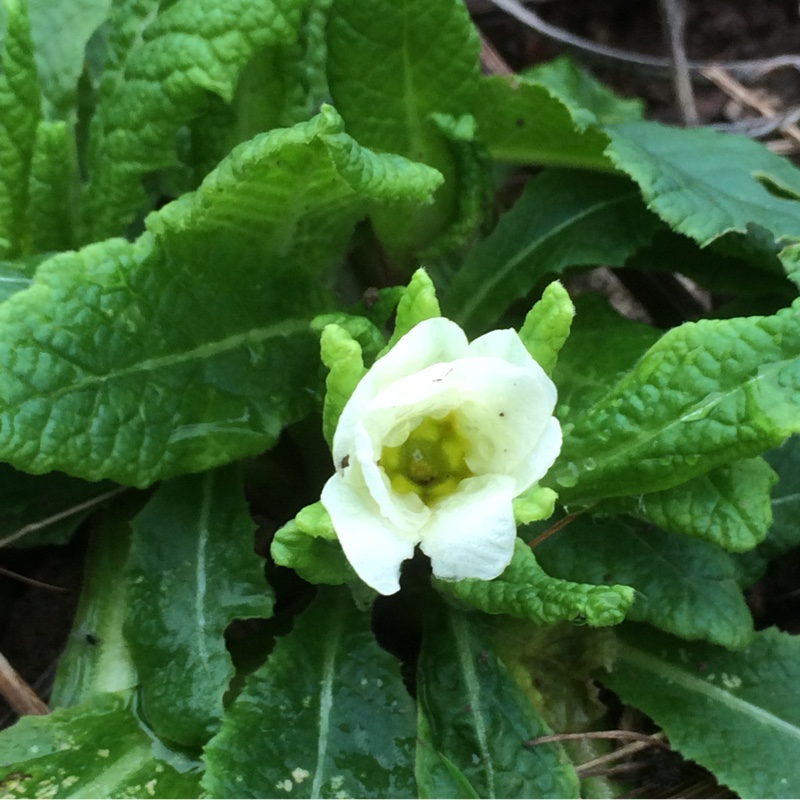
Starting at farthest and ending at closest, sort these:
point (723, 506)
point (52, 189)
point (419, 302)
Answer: point (52, 189) < point (723, 506) < point (419, 302)

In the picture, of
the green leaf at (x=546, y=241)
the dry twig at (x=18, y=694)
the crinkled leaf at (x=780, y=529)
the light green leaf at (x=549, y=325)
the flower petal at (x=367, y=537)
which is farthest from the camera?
the green leaf at (x=546, y=241)

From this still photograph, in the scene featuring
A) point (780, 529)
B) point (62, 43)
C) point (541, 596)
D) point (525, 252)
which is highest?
point (62, 43)

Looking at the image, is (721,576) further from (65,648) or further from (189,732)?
(65,648)

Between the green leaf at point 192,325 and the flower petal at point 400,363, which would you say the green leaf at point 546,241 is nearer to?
the green leaf at point 192,325

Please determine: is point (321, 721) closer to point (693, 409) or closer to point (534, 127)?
point (693, 409)

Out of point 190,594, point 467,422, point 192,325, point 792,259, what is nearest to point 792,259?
point 792,259

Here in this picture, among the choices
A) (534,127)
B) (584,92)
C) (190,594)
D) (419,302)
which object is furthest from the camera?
(584,92)

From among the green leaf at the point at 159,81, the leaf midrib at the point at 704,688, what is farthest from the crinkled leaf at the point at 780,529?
the green leaf at the point at 159,81
